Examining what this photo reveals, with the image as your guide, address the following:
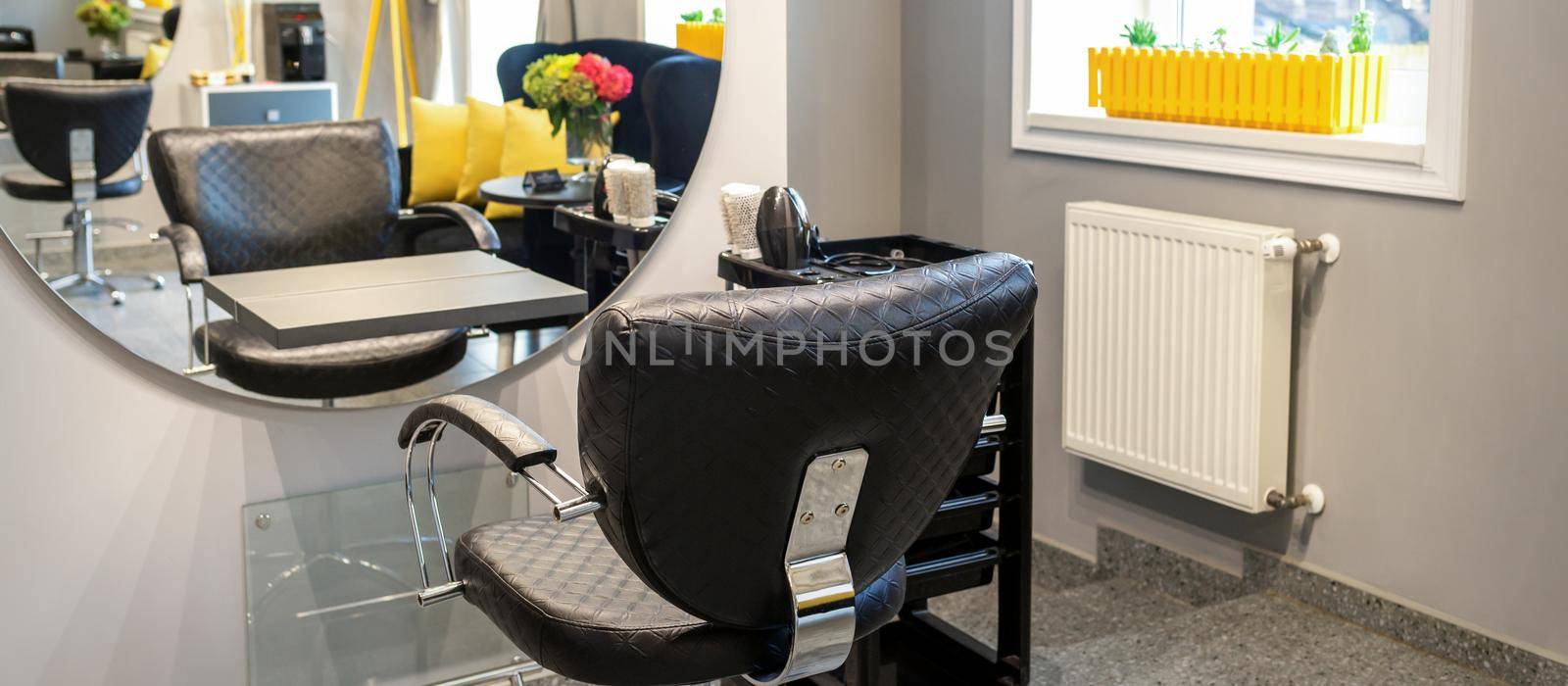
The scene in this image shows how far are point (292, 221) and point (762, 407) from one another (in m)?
1.23

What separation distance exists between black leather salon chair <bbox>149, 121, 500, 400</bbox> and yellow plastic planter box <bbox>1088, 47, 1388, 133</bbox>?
1402 mm

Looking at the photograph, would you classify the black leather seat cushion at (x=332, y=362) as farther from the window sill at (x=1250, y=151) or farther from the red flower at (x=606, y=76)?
the window sill at (x=1250, y=151)

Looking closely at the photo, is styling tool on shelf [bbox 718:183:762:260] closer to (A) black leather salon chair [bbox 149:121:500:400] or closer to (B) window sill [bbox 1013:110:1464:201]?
(A) black leather salon chair [bbox 149:121:500:400]

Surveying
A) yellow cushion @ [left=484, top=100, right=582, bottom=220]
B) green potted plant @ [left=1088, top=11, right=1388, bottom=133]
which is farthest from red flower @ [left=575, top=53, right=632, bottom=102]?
green potted plant @ [left=1088, top=11, right=1388, bottom=133]

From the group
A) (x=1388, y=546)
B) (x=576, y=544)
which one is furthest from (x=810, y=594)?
(x=1388, y=546)

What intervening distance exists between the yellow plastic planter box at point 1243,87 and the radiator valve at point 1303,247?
0.20m

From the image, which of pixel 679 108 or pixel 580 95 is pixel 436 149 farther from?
pixel 679 108

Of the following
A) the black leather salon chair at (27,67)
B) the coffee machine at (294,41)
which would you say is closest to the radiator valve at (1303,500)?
the coffee machine at (294,41)

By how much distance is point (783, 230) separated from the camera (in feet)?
7.75

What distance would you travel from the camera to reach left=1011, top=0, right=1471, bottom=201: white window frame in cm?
235

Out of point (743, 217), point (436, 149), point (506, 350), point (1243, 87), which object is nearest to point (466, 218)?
point (436, 149)

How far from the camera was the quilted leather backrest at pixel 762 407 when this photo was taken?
1.32 meters

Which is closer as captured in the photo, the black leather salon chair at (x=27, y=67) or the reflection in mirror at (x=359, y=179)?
the black leather salon chair at (x=27, y=67)

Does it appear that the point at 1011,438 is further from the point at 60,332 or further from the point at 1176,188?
the point at 60,332
